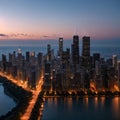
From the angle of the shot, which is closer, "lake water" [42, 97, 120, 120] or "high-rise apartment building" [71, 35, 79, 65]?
"lake water" [42, 97, 120, 120]

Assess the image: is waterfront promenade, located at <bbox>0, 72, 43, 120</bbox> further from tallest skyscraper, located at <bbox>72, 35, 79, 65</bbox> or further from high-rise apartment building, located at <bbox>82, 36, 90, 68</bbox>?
tallest skyscraper, located at <bbox>72, 35, 79, 65</bbox>

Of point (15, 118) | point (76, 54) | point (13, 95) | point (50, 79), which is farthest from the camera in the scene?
point (76, 54)

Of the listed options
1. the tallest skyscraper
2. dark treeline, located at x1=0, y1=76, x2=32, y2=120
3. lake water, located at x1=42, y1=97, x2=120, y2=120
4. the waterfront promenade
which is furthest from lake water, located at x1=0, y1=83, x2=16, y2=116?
the tallest skyscraper

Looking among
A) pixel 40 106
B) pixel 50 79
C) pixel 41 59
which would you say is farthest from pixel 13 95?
pixel 41 59

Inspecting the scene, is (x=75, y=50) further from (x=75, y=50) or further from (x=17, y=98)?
(x=17, y=98)

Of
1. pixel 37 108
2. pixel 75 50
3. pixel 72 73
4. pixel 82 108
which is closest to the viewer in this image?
pixel 37 108

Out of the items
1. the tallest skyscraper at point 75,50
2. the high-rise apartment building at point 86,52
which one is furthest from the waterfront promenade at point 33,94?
the tallest skyscraper at point 75,50

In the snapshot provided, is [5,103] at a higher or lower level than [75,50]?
lower

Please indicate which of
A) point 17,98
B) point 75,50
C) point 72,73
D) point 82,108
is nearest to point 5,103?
point 17,98

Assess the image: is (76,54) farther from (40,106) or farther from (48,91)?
(40,106)
